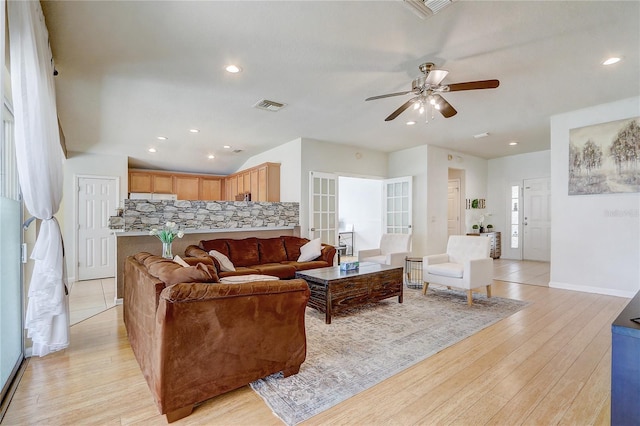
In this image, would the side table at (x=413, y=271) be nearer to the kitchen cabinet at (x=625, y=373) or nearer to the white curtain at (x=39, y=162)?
the kitchen cabinet at (x=625, y=373)

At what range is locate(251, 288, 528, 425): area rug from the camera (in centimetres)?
198

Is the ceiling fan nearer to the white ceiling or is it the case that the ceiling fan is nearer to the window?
the white ceiling

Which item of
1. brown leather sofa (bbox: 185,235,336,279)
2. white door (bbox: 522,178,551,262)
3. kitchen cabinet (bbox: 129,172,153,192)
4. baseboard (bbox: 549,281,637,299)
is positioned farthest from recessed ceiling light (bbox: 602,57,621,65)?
kitchen cabinet (bbox: 129,172,153,192)

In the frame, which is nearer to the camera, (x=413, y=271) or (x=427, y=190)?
(x=413, y=271)

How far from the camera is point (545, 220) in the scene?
7.39m

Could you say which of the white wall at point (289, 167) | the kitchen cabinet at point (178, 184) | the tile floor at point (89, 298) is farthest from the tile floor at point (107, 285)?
the white wall at point (289, 167)

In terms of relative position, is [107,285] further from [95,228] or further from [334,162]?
[334,162]

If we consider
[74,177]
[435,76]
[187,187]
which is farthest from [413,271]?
[74,177]

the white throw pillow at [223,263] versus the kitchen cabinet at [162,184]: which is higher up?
the kitchen cabinet at [162,184]

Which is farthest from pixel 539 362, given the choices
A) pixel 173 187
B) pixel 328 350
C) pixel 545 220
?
pixel 173 187

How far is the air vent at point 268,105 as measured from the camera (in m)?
3.98

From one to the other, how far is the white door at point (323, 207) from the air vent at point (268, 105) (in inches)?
72.1

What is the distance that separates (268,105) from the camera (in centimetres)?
408

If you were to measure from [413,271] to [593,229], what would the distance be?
269 centimetres
